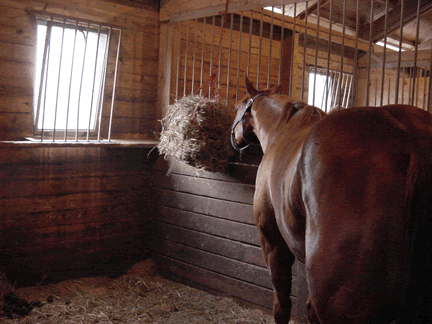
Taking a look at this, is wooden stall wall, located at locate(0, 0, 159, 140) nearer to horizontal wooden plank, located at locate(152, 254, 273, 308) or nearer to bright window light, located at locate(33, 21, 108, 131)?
bright window light, located at locate(33, 21, 108, 131)

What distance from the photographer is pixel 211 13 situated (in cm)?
351

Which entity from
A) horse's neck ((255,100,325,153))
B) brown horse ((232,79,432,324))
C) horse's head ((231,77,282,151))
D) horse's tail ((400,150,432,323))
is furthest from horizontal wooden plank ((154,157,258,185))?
horse's tail ((400,150,432,323))

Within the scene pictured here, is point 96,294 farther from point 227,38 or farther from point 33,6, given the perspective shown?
point 227,38

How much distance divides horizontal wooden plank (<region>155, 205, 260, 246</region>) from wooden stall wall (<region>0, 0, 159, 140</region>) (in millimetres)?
842

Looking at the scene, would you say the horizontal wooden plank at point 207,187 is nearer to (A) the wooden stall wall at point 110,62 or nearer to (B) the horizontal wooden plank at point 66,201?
(B) the horizontal wooden plank at point 66,201

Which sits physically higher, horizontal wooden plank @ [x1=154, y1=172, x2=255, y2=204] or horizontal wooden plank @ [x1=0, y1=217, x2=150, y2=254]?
horizontal wooden plank @ [x1=154, y1=172, x2=255, y2=204]

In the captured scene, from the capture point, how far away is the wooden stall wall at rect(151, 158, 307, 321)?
304cm

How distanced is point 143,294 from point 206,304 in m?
0.50

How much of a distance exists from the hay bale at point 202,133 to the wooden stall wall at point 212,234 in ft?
0.62

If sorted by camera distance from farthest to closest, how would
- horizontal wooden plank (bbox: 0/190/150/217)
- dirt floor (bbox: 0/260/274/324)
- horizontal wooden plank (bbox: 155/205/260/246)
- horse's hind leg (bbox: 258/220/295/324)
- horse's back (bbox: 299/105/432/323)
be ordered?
horizontal wooden plank (bbox: 0/190/150/217) < horizontal wooden plank (bbox: 155/205/260/246) < dirt floor (bbox: 0/260/274/324) < horse's hind leg (bbox: 258/220/295/324) < horse's back (bbox: 299/105/432/323)

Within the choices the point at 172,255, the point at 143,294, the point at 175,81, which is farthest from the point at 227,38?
the point at 143,294

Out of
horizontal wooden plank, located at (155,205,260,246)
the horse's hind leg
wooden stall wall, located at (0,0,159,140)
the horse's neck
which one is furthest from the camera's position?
wooden stall wall, located at (0,0,159,140)

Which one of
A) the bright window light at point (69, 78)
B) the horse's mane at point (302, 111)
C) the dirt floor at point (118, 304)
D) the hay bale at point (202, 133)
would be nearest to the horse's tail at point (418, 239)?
the horse's mane at point (302, 111)

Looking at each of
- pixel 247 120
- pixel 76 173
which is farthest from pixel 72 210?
pixel 247 120
